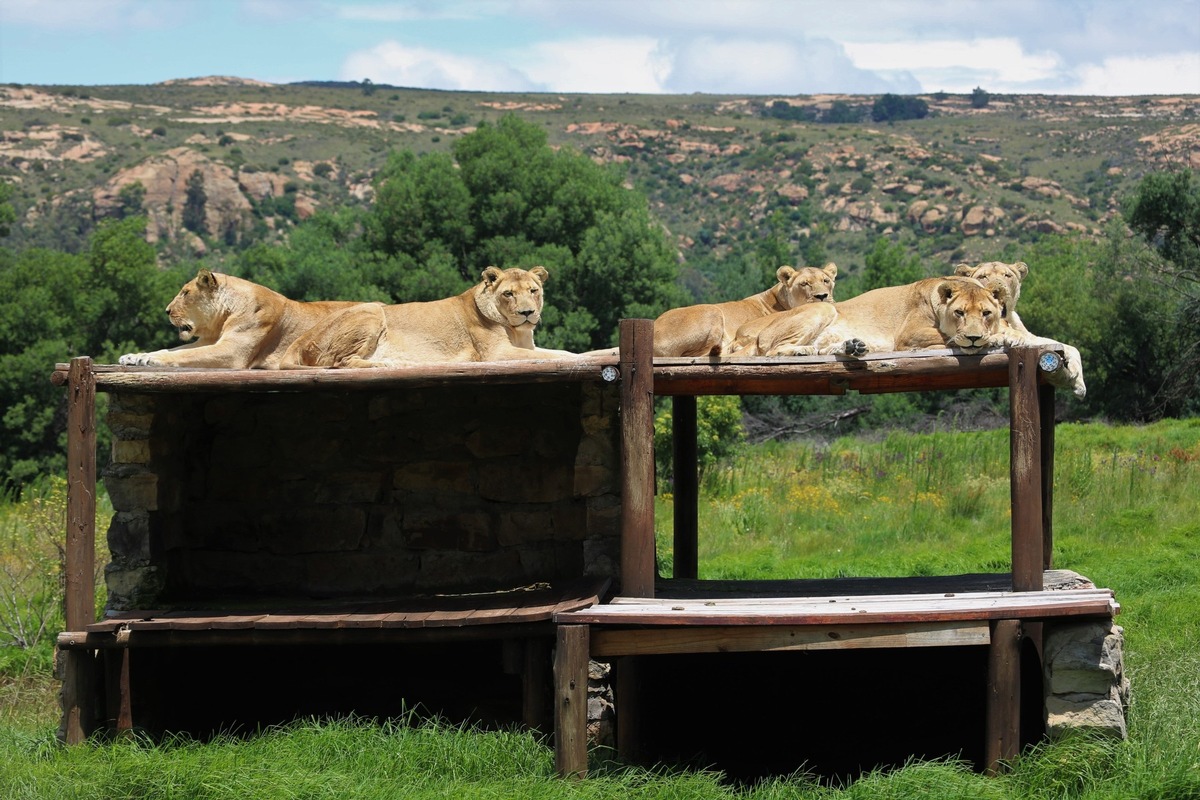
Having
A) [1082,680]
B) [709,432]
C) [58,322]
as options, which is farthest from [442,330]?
[58,322]

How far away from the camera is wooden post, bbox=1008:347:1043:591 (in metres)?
8.20

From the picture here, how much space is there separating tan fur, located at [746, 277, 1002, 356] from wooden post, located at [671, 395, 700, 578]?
2.18m

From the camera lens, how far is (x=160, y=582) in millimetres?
10008

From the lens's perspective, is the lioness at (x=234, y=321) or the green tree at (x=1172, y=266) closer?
the lioness at (x=234, y=321)

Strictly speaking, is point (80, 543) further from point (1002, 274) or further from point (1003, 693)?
point (1002, 274)

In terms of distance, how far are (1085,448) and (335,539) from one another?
1187 cm

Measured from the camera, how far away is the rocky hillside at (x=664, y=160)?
5372 centimetres

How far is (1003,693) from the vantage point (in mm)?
7871

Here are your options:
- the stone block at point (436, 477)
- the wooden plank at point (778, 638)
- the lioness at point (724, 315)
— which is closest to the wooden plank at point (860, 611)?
the wooden plank at point (778, 638)

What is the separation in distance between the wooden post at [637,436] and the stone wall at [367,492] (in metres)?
1.75

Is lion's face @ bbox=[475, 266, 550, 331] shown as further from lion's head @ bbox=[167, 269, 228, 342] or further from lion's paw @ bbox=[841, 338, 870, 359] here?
lion's paw @ bbox=[841, 338, 870, 359]

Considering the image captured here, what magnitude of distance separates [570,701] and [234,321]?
3.75 meters

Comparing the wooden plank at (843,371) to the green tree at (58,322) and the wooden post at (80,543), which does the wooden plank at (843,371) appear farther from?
the green tree at (58,322)

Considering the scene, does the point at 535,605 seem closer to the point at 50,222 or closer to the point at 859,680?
the point at 859,680
